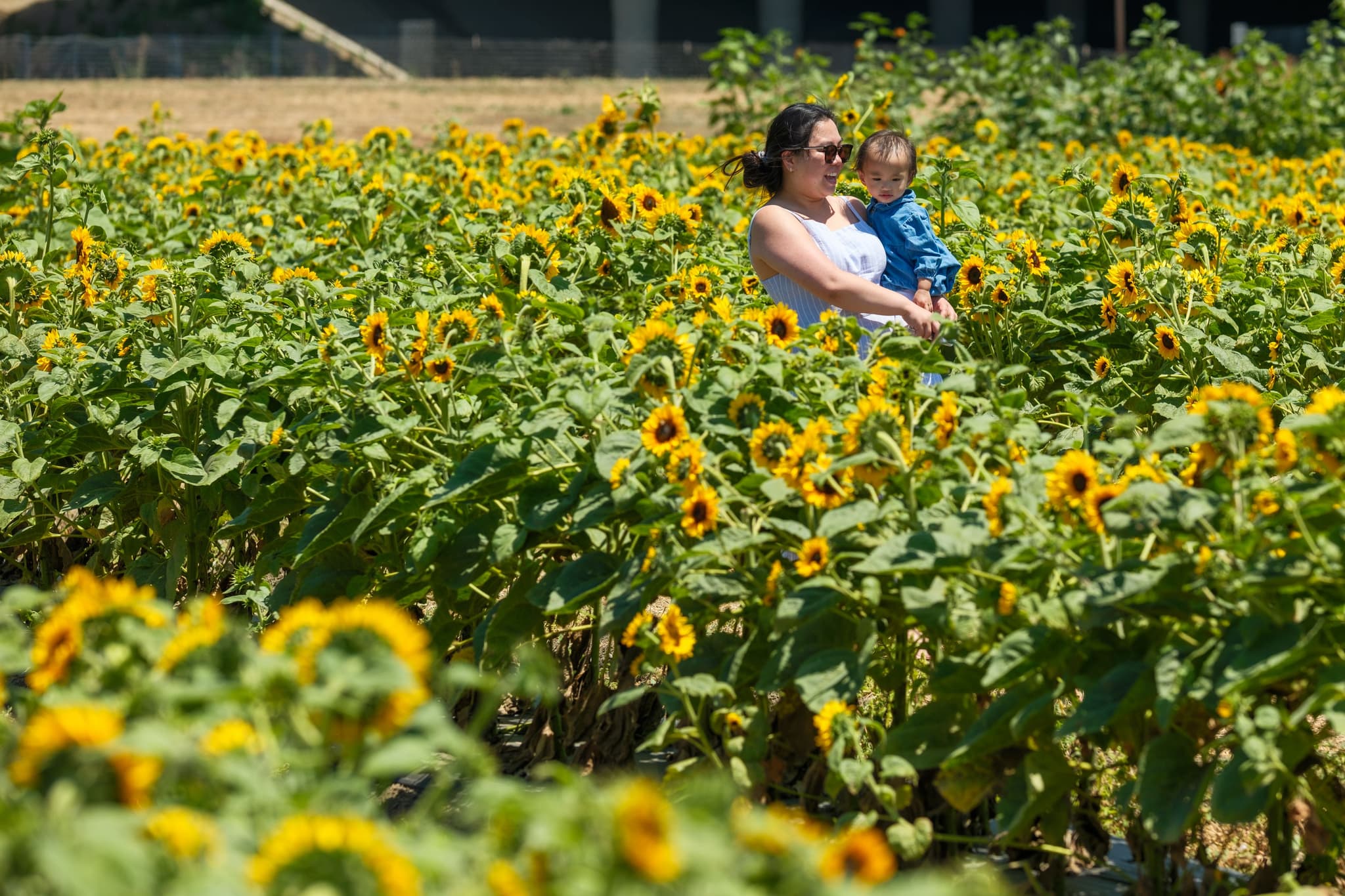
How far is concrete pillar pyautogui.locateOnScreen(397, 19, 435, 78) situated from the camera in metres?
31.8

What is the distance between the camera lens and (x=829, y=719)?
2.35 m

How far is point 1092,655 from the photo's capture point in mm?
2312

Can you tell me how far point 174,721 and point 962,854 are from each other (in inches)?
61.4

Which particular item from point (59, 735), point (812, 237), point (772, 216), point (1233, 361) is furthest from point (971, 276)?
point (59, 735)

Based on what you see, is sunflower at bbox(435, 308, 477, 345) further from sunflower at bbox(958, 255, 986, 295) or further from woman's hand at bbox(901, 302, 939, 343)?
sunflower at bbox(958, 255, 986, 295)

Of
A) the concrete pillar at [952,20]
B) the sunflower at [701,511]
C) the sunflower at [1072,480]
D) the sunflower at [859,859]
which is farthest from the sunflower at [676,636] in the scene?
the concrete pillar at [952,20]

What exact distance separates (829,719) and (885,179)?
1.96m

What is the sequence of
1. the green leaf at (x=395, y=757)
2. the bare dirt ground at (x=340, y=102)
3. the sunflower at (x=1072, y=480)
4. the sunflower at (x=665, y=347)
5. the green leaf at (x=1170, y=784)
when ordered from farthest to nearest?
the bare dirt ground at (x=340, y=102) < the sunflower at (x=665, y=347) < the sunflower at (x=1072, y=480) < the green leaf at (x=1170, y=784) < the green leaf at (x=395, y=757)

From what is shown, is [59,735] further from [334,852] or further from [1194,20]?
[1194,20]

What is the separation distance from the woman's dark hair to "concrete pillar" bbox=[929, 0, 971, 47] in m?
31.3

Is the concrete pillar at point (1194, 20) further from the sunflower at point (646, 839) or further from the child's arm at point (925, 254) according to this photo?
the sunflower at point (646, 839)

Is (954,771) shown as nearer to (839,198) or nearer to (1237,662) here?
(1237,662)

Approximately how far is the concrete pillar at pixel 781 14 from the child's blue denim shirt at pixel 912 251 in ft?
100

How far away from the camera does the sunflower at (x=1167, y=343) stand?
12.1 feet
